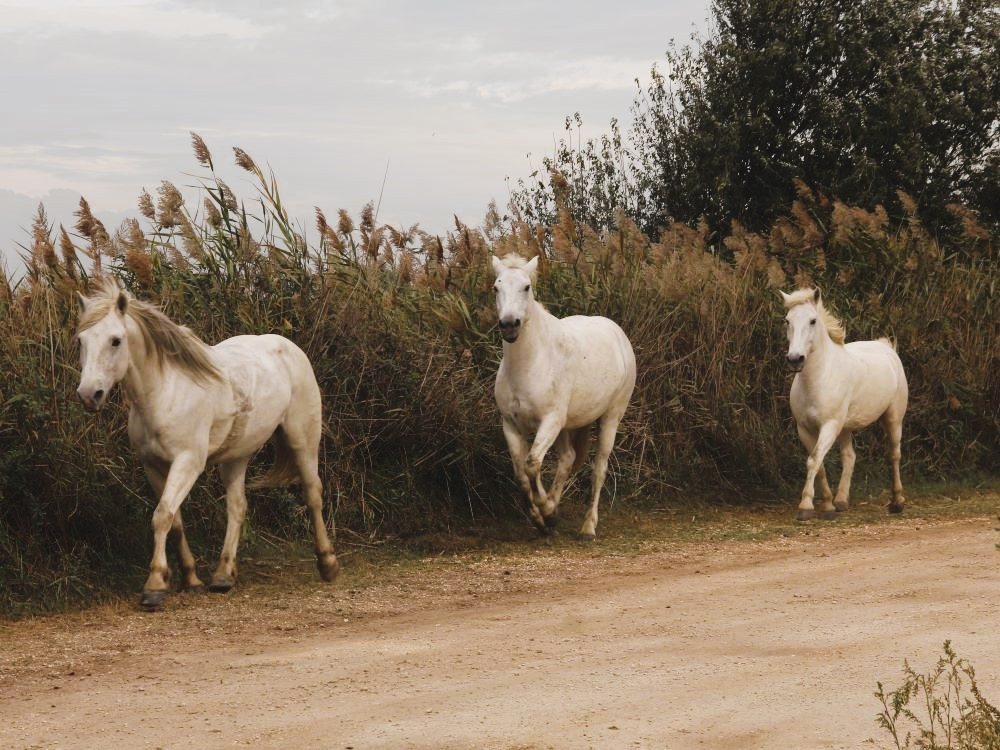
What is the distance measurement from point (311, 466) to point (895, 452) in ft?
19.0

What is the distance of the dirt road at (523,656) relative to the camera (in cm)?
478

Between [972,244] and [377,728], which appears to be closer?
[377,728]

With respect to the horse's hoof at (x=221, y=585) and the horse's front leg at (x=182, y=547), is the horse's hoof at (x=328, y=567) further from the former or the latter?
the horse's front leg at (x=182, y=547)

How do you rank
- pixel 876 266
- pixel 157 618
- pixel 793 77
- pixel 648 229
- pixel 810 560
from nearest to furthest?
pixel 157 618 < pixel 810 560 < pixel 876 266 < pixel 793 77 < pixel 648 229

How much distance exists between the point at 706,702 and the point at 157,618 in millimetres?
3249

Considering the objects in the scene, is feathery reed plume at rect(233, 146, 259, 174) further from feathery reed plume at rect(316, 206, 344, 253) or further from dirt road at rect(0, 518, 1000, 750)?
dirt road at rect(0, 518, 1000, 750)

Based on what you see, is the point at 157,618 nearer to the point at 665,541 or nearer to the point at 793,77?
the point at 665,541

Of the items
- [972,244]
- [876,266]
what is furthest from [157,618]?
[972,244]

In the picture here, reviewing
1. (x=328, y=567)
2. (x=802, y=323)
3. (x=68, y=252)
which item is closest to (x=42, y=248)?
(x=68, y=252)

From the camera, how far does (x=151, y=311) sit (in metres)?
7.30

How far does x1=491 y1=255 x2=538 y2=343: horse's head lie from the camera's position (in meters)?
8.70

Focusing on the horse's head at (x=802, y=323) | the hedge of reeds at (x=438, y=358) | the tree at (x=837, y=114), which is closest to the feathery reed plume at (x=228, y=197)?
the hedge of reeds at (x=438, y=358)

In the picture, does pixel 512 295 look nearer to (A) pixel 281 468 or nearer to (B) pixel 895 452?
(A) pixel 281 468

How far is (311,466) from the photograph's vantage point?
8.27 m
